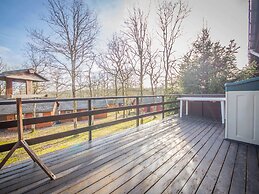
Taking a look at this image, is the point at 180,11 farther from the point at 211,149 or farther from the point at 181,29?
the point at 211,149

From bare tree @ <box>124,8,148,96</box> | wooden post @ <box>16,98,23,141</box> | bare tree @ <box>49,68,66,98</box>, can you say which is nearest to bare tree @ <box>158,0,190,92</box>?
bare tree @ <box>124,8,148,96</box>

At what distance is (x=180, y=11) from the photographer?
11.4 meters

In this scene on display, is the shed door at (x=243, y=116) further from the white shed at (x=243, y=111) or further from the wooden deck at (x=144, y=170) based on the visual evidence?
the wooden deck at (x=144, y=170)

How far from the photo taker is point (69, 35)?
32.9ft

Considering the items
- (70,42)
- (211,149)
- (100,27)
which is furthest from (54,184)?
(100,27)

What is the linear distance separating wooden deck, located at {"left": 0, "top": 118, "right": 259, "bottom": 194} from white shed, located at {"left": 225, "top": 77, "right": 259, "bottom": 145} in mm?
189

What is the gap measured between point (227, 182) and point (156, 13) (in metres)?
12.5

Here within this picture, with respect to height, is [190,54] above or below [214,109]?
above

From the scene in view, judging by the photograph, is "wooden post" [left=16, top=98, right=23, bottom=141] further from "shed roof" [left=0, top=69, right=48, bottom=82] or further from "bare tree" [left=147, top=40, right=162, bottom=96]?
"bare tree" [left=147, top=40, right=162, bottom=96]

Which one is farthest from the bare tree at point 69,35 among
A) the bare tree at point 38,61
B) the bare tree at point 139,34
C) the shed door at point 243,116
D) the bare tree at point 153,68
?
the shed door at point 243,116

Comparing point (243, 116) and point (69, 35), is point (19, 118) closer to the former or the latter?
point (243, 116)

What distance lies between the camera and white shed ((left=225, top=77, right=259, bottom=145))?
241cm

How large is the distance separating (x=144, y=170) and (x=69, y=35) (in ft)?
34.5

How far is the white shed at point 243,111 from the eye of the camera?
2406mm
